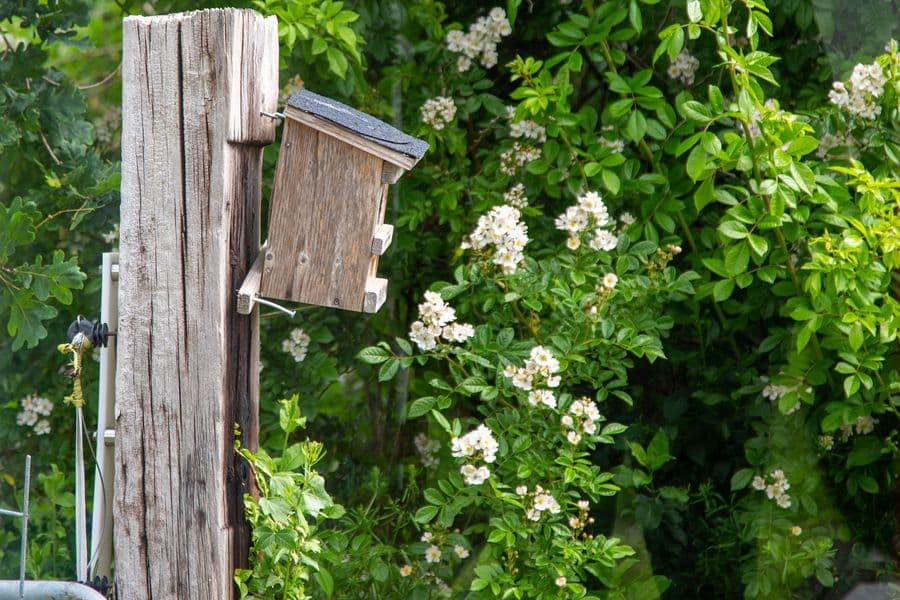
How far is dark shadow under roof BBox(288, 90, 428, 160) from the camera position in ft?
4.65

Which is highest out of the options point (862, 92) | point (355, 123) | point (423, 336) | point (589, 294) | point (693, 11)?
point (693, 11)

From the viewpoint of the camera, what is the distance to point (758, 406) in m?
2.41

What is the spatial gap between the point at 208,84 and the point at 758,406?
1667 mm

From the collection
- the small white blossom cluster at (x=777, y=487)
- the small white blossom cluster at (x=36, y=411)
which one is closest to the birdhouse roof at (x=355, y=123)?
the small white blossom cluster at (x=777, y=487)

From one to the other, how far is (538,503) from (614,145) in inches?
38.3

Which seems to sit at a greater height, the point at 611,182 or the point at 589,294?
the point at 611,182

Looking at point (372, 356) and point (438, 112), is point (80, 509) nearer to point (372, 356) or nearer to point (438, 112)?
point (372, 356)

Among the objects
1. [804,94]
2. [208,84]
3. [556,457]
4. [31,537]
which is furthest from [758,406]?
[31,537]

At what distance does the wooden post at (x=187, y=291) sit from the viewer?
4.71 ft

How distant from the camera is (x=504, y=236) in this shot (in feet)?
6.41

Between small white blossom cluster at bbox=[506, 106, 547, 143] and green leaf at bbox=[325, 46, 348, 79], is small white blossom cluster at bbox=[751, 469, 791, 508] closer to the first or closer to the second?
small white blossom cluster at bbox=[506, 106, 547, 143]

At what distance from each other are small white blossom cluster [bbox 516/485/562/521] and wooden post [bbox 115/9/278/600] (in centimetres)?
63

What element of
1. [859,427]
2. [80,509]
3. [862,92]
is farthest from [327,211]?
[859,427]

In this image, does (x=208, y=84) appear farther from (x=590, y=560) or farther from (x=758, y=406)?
(x=758, y=406)
